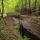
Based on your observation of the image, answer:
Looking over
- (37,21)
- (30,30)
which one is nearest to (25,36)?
(30,30)

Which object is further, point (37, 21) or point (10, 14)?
point (10, 14)

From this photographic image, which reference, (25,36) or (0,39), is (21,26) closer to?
(25,36)

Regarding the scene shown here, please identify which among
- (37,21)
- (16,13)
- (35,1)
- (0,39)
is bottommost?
(0,39)

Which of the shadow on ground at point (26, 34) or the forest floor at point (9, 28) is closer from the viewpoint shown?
the shadow on ground at point (26, 34)

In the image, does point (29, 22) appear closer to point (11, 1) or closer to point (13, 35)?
point (13, 35)

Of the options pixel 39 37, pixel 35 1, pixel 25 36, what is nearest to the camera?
pixel 39 37

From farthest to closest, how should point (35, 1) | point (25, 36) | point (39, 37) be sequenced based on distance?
point (35, 1) < point (25, 36) < point (39, 37)

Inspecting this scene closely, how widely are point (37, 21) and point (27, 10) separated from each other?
1.19 feet

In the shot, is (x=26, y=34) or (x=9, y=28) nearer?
(x=26, y=34)

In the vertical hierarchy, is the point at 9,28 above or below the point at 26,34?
above

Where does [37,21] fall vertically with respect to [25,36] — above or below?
above

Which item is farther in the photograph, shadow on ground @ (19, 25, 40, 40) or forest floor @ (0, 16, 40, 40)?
forest floor @ (0, 16, 40, 40)

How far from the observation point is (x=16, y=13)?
2650 millimetres

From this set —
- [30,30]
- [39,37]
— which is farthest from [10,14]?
[39,37]
